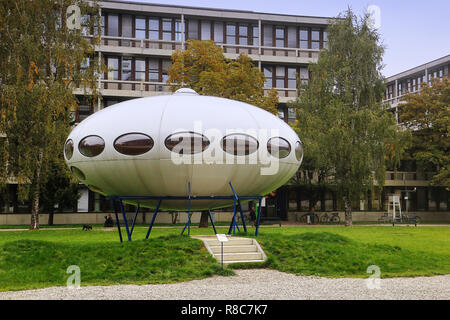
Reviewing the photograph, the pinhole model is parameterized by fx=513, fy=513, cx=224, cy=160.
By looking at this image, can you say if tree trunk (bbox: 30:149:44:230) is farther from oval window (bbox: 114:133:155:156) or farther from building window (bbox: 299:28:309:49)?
building window (bbox: 299:28:309:49)

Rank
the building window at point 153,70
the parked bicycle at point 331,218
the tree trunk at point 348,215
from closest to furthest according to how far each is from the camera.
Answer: the tree trunk at point 348,215 → the parked bicycle at point 331,218 → the building window at point 153,70

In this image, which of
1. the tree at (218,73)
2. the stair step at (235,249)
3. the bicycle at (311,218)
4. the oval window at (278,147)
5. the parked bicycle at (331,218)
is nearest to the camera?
the stair step at (235,249)

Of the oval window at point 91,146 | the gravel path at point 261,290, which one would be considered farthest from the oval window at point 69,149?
the gravel path at point 261,290

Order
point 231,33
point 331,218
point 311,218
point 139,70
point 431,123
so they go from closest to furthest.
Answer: point 311,218
point 331,218
point 431,123
point 139,70
point 231,33

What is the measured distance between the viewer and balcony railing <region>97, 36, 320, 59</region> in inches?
1796

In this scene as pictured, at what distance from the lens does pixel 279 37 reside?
5044 centimetres

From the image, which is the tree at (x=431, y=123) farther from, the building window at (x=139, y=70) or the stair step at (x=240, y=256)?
the stair step at (x=240, y=256)

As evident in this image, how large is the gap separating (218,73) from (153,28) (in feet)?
59.9

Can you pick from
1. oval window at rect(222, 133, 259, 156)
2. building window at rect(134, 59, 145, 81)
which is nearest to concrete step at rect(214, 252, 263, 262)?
oval window at rect(222, 133, 259, 156)

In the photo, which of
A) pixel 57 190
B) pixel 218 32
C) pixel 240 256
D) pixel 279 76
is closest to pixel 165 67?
pixel 218 32

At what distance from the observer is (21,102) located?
2761 cm

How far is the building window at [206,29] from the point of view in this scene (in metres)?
48.7

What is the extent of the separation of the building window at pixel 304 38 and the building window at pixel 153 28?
46.3ft

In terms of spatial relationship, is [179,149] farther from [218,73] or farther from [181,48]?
[181,48]
